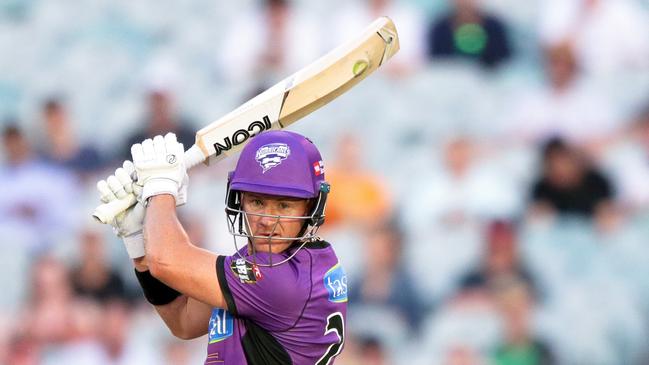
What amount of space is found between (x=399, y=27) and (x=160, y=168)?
4.38 m

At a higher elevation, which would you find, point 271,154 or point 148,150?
point 148,150

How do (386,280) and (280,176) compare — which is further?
(386,280)

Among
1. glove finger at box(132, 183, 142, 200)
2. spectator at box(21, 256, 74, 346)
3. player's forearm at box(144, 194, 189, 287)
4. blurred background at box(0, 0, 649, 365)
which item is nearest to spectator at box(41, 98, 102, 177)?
blurred background at box(0, 0, 649, 365)

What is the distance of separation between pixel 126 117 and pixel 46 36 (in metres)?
0.94

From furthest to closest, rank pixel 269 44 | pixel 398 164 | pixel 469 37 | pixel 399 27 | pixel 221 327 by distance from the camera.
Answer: pixel 269 44 < pixel 469 37 < pixel 399 27 < pixel 398 164 < pixel 221 327

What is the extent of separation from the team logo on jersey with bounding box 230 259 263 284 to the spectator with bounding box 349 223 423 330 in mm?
3893

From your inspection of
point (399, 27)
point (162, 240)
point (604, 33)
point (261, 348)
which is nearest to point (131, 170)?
point (162, 240)

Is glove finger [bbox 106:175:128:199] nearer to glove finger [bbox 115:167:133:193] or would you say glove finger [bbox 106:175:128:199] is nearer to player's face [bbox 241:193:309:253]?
glove finger [bbox 115:167:133:193]

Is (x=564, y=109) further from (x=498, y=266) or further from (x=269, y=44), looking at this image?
(x=269, y=44)

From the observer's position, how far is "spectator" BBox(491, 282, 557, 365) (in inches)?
268

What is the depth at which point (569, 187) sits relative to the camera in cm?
707

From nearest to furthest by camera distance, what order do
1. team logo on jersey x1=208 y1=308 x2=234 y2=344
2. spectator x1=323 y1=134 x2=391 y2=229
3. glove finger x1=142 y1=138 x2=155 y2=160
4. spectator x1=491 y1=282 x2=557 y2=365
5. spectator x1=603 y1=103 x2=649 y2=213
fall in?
team logo on jersey x1=208 y1=308 x2=234 y2=344 → glove finger x1=142 y1=138 x2=155 y2=160 → spectator x1=491 y1=282 x2=557 y2=365 → spectator x1=603 y1=103 x2=649 y2=213 → spectator x1=323 y1=134 x2=391 y2=229

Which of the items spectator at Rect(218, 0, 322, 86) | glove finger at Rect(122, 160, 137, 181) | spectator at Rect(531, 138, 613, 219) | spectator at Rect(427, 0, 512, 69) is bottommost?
glove finger at Rect(122, 160, 137, 181)

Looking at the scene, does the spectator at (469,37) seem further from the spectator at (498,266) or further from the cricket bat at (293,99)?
the cricket bat at (293,99)
